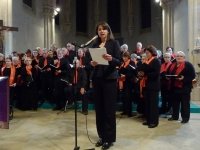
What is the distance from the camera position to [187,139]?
424cm

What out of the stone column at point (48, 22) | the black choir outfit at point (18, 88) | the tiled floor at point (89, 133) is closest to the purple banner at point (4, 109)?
the tiled floor at point (89, 133)

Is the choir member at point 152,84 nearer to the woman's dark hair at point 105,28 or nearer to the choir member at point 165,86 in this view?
the choir member at point 165,86

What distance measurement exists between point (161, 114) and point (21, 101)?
3.82m

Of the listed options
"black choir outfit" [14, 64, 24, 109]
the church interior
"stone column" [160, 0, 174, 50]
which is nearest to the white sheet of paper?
the church interior

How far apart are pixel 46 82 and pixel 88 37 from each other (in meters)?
11.9

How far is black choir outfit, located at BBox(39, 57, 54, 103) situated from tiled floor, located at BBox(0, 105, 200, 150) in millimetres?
1507

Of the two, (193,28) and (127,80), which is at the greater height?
(193,28)

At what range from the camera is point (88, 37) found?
19.2m

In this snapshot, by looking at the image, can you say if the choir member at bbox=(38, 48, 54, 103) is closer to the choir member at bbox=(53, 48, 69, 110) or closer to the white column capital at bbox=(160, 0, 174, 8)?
the choir member at bbox=(53, 48, 69, 110)

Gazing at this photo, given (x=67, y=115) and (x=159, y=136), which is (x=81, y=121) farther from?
(x=159, y=136)

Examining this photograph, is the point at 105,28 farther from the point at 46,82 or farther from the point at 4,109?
the point at 46,82

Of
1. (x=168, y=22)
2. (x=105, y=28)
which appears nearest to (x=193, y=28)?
(x=168, y=22)

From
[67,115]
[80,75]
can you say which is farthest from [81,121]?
[80,75]

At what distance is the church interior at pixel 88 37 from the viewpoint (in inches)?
165
